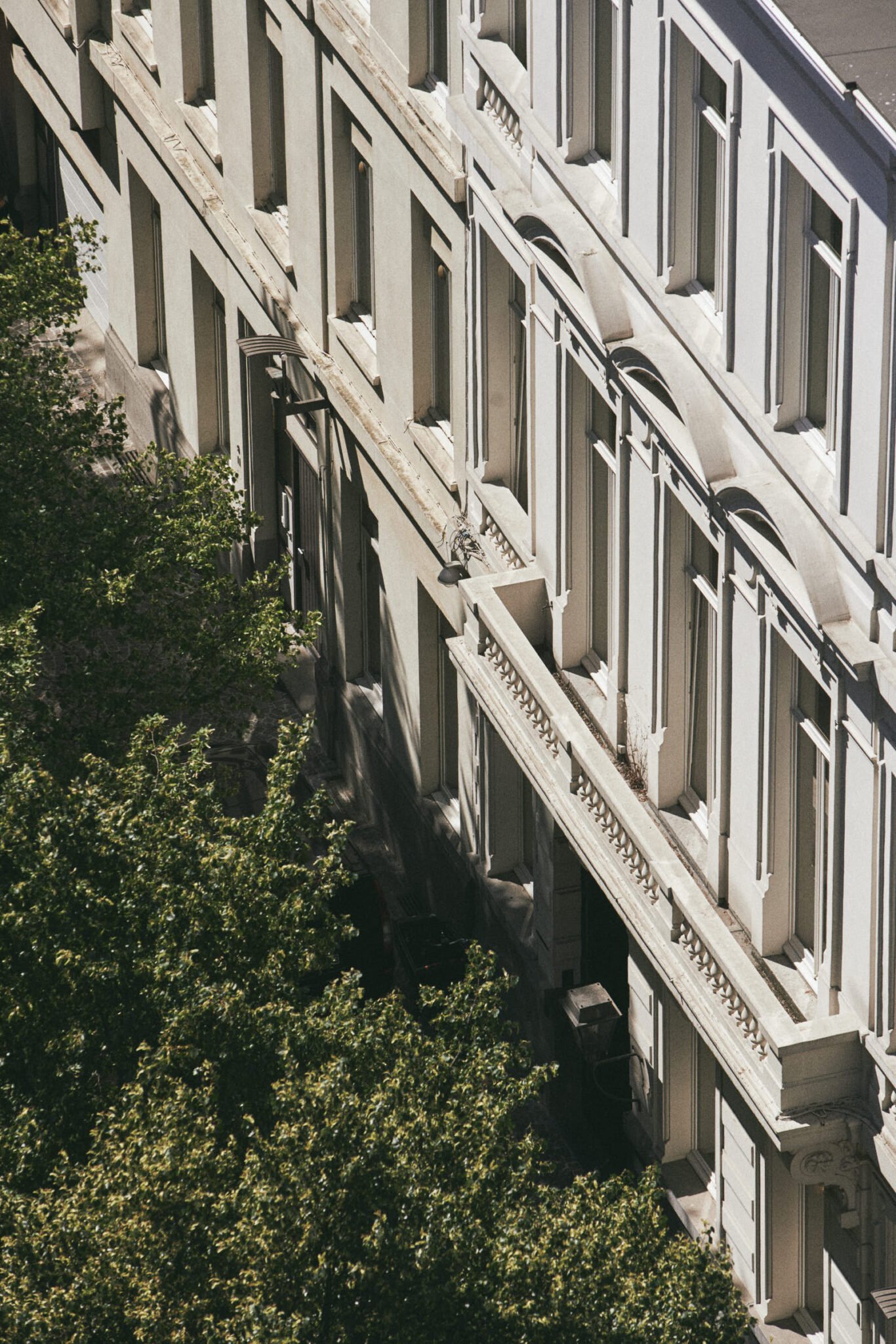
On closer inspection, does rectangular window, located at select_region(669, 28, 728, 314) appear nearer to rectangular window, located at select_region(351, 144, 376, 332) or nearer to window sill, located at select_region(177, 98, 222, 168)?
rectangular window, located at select_region(351, 144, 376, 332)

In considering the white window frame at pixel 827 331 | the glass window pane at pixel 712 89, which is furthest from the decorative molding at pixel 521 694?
the glass window pane at pixel 712 89

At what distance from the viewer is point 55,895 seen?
2792 centimetres

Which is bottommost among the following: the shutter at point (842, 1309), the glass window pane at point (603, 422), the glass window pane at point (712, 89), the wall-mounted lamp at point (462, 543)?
the shutter at point (842, 1309)

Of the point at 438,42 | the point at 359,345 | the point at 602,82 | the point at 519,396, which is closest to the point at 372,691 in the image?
the point at 359,345

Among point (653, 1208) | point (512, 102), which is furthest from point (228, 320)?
point (653, 1208)

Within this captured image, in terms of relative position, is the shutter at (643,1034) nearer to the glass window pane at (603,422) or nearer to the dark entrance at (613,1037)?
the dark entrance at (613,1037)

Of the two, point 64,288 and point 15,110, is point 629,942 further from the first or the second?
point 15,110

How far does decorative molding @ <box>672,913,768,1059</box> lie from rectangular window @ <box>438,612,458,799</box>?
1116cm

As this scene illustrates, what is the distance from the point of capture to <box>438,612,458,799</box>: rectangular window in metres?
43.1

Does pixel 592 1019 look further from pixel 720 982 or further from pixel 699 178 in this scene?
pixel 699 178

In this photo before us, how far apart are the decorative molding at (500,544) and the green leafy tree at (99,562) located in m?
3.47

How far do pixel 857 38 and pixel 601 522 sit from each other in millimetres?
11293

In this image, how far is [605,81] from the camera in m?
33.4

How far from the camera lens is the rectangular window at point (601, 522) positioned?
3466 centimetres
